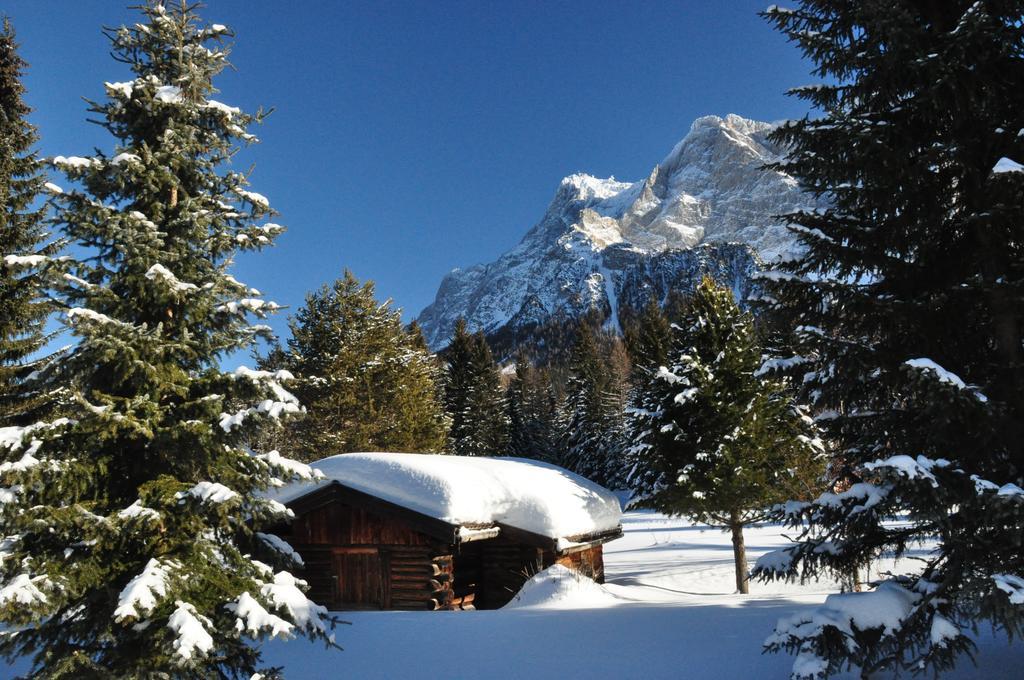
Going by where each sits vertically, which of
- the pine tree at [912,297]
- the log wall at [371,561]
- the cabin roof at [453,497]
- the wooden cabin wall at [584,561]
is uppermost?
the pine tree at [912,297]

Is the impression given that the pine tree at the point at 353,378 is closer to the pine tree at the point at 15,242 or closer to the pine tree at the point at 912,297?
the pine tree at the point at 15,242

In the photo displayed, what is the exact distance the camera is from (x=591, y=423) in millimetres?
50719

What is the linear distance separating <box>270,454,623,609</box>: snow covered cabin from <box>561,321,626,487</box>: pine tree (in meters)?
32.7

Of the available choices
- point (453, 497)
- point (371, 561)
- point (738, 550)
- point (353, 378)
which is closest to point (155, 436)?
point (453, 497)

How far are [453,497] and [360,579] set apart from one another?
339 cm

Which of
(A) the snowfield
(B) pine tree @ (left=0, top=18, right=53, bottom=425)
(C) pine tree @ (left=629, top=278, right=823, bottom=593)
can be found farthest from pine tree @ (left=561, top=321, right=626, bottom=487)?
(B) pine tree @ (left=0, top=18, right=53, bottom=425)

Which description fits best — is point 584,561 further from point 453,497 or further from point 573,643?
point 573,643

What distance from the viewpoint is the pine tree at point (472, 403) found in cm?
4609

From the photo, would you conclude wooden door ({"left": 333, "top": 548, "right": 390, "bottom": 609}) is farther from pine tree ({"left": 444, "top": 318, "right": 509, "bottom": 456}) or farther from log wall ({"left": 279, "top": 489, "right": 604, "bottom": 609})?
pine tree ({"left": 444, "top": 318, "right": 509, "bottom": 456})

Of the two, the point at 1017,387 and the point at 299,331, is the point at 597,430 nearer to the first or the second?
the point at 299,331

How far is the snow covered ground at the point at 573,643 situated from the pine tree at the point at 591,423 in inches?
1460

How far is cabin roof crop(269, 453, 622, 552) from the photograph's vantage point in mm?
14141

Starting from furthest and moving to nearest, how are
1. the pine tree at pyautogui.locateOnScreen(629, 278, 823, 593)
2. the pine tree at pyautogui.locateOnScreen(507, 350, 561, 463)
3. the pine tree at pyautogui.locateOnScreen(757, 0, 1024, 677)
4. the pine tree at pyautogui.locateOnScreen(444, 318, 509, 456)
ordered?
1. the pine tree at pyautogui.locateOnScreen(507, 350, 561, 463)
2. the pine tree at pyautogui.locateOnScreen(444, 318, 509, 456)
3. the pine tree at pyautogui.locateOnScreen(629, 278, 823, 593)
4. the pine tree at pyautogui.locateOnScreen(757, 0, 1024, 677)

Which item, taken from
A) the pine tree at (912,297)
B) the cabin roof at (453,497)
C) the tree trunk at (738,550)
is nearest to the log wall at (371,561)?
the cabin roof at (453,497)
